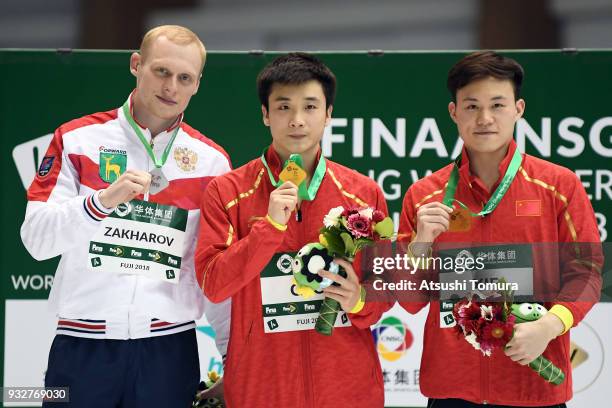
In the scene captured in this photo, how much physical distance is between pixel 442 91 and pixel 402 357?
1630 millimetres

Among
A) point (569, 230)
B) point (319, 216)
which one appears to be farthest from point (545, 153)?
point (319, 216)

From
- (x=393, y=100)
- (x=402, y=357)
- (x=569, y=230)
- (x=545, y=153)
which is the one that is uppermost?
(x=393, y=100)

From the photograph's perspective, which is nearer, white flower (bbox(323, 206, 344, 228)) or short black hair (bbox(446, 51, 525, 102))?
white flower (bbox(323, 206, 344, 228))

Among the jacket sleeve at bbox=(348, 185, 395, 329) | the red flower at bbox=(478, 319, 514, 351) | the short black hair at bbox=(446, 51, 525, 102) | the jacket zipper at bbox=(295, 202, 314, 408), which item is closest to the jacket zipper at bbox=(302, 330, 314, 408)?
the jacket zipper at bbox=(295, 202, 314, 408)

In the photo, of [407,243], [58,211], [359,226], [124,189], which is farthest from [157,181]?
[407,243]

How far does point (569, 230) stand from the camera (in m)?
2.82

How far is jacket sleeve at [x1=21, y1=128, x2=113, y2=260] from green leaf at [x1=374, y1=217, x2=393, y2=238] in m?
1.02

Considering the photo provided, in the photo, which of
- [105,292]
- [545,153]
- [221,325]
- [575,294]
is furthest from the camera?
[545,153]

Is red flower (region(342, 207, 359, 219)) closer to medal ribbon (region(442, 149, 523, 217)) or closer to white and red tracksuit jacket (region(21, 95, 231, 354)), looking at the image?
medal ribbon (region(442, 149, 523, 217))

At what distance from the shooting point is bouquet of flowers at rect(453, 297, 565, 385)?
8.46 feet

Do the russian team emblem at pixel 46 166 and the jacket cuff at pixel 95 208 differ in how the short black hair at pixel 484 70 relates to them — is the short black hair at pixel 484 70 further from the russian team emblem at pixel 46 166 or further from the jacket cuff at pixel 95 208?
the russian team emblem at pixel 46 166

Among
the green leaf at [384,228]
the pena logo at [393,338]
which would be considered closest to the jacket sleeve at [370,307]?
the green leaf at [384,228]

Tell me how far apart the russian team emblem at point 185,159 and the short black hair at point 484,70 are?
111 centimetres

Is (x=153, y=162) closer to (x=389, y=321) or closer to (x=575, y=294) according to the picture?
(x=575, y=294)
